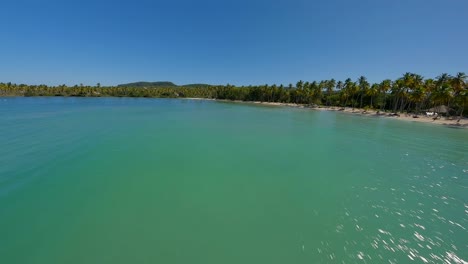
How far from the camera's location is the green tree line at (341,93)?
54.9 m

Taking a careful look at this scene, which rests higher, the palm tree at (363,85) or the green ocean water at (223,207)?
the palm tree at (363,85)

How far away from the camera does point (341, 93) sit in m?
89.4

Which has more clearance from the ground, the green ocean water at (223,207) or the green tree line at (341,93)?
the green tree line at (341,93)

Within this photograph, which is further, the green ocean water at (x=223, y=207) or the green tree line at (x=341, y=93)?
the green tree line at (x=341, y=93)

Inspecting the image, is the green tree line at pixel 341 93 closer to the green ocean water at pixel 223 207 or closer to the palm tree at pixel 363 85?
the palm tree at pixel 363 85

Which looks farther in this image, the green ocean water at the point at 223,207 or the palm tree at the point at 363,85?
A: the palm tree at the point at 363,85

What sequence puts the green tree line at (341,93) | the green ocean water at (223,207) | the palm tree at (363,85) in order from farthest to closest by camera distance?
the palm tree at (363,85) < the green tree line at (341,93) < the green ocean water at (223,207)

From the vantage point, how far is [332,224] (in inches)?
308

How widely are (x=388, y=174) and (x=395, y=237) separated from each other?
7560mm

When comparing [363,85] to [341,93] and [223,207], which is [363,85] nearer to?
[341,93]

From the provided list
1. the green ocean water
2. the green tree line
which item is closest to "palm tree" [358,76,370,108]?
the green tree line

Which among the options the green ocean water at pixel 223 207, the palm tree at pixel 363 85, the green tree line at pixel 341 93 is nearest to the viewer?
the green ocean water at pixel 223 207

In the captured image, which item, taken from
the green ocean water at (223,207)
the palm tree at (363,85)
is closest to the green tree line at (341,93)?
the palm tree at (363,85)

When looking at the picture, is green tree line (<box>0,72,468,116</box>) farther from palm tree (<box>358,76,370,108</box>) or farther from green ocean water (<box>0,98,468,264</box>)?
green ocean water (<box>0,98,468,264</box>)
